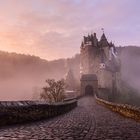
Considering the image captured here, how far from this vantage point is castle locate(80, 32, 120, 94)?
108188mm

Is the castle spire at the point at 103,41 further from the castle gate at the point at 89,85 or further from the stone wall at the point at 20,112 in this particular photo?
the stone wall at the point at 20,112

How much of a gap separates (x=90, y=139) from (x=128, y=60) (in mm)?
166951

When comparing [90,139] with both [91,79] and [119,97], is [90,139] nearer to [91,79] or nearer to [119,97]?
A: [91,79]

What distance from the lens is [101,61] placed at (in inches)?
4422

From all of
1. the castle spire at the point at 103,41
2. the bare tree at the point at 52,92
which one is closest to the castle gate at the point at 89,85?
the bare tree at the point at 52,92

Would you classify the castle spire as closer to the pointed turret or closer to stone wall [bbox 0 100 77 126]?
the pointed turret

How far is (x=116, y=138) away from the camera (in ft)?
27.8

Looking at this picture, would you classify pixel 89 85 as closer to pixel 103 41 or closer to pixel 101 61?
pixel 101 61

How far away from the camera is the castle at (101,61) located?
108188mm

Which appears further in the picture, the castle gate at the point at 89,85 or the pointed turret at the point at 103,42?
the pointed turret at the point at 103,42

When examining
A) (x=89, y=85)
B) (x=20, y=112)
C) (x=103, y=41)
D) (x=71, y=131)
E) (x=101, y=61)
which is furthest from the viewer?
(x=103, y=41)

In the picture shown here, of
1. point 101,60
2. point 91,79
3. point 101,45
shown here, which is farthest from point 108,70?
point 91,79

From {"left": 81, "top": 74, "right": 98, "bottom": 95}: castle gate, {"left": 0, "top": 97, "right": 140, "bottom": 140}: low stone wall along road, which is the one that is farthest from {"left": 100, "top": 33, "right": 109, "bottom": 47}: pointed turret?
{"left": 0, "top": 97, "right": 140, "bottom": 140}: low stone wall along road

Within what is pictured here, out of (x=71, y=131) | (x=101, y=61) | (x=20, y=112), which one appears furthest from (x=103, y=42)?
(x=71, y=131)
